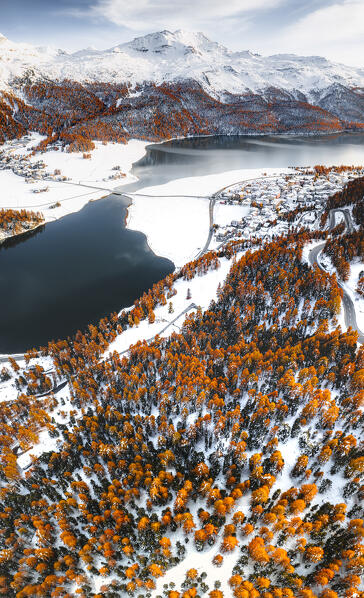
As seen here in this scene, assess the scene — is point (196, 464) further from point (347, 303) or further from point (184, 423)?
point (347, 303)

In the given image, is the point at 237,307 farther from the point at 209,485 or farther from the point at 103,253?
the point at 103,253

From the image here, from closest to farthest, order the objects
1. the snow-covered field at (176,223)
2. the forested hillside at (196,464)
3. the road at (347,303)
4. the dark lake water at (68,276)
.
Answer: the forested hillside at (196,464) → the road at (347,303) → the dark lake water at (68,276) → the snow-covered field at (176,223)

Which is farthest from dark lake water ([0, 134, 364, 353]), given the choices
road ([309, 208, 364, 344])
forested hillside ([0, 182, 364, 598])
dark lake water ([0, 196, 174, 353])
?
road ([309, 208, 364, 344])

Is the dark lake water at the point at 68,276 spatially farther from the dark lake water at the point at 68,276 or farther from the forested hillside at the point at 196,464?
the forested hillside at the point at 196,464

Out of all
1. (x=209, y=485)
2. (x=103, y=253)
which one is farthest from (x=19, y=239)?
(x=209, y=485)

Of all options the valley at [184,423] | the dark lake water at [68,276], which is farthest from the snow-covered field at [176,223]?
the valley at [184,423]

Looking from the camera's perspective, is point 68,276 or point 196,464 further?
point 68,276

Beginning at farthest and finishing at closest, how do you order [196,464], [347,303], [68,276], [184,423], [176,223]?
[176,223]
[68,276]
[347,303]
[184,423]
[196,464]

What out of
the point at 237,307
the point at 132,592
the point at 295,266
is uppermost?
the point at 295,266

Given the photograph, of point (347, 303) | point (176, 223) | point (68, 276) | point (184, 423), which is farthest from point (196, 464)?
point (176, 223)

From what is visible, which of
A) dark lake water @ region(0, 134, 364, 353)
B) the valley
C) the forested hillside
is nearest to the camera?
the forested hillside

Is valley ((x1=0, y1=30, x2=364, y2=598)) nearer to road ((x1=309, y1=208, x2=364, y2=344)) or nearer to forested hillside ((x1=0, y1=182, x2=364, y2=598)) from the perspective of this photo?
forested hillside ((x1=0, y1=182, x2=364, y2=598))
